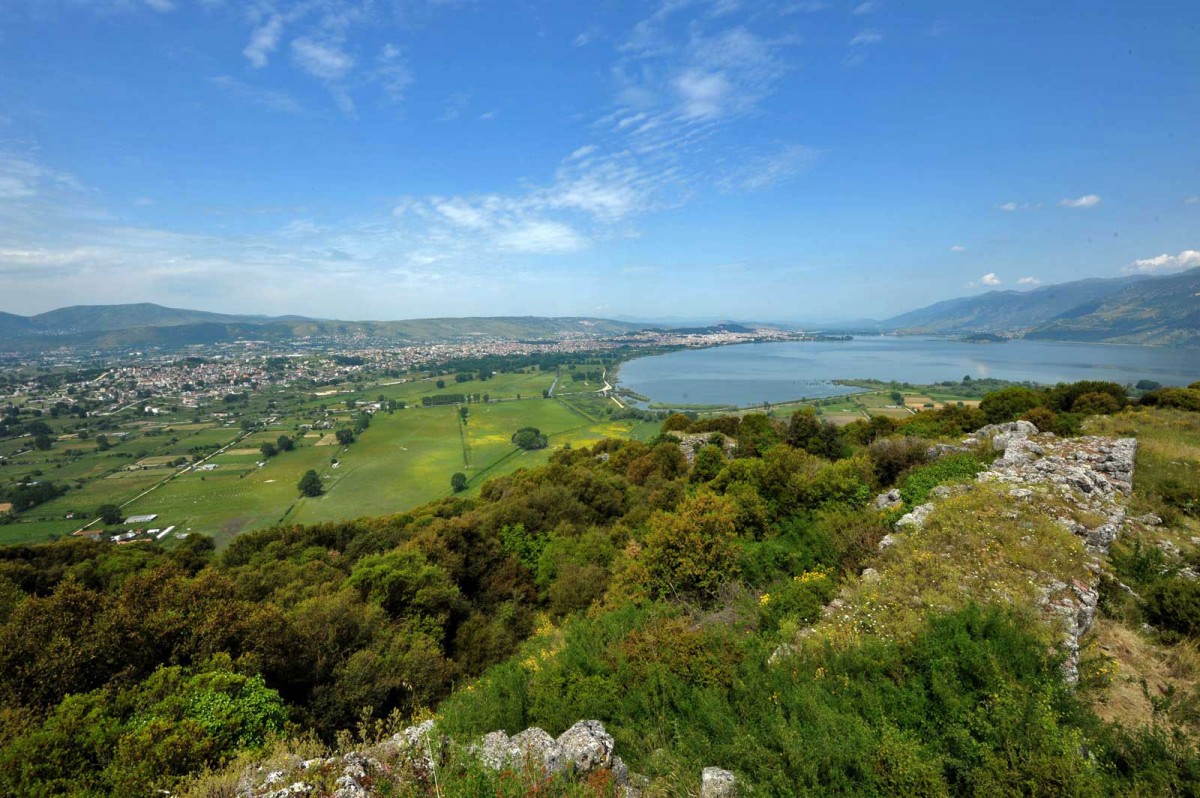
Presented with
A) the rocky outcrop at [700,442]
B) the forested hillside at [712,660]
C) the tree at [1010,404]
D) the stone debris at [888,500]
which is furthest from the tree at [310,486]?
the tree at [1010,404]

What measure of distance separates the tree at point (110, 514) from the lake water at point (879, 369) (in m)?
72.9

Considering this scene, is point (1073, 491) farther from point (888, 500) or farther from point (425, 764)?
point (425, 764)

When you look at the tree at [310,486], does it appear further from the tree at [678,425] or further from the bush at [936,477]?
the bush at [936,477]

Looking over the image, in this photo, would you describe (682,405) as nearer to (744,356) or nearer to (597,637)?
(597,637)

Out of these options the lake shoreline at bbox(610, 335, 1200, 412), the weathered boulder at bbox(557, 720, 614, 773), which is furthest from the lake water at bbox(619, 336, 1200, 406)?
Answer: the weathered boulder at bbox(557, 720, 614, 773)

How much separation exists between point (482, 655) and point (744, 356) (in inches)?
6730

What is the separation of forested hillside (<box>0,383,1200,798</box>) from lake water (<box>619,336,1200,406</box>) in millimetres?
71548

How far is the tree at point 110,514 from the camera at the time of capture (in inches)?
1532

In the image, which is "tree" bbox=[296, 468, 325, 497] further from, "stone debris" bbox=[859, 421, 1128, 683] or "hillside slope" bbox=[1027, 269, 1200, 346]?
"hillside slope" bbox=[1027, 269, 1200, 346]

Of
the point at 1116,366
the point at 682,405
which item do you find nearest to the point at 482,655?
the point at 682,405

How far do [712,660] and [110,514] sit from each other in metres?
55.4

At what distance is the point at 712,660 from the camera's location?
7.25 metres

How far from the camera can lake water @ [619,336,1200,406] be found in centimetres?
8506

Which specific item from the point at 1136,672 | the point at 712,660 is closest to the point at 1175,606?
the point at 1136,672
